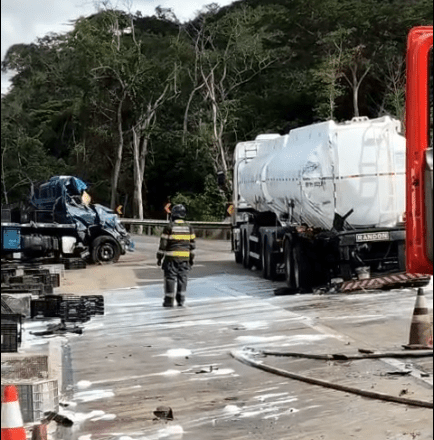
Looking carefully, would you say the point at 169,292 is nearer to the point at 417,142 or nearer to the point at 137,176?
the point at 137,176

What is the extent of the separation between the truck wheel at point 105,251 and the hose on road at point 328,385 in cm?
1011

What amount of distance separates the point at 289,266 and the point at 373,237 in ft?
7.91

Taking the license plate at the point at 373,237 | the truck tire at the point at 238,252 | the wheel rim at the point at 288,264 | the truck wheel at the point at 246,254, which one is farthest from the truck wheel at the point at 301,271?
the truck tire at the point at 238,252

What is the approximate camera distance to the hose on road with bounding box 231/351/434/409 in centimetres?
749

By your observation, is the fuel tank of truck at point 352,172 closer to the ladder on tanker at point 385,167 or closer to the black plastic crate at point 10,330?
the ladder on tanker at point 385,167

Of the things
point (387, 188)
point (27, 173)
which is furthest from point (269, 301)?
point (27, 173)

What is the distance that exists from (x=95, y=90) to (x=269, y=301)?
9106 mm

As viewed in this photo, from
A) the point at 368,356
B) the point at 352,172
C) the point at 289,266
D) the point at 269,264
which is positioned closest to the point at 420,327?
the point at 368,356

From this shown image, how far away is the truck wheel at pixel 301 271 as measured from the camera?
16489 millimetres

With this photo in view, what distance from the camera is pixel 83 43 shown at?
534cm

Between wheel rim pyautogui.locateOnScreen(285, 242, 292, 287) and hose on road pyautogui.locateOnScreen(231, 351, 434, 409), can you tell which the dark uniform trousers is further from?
hose on road pyautogui.locateOnScreen(231, 351, 434, 409)

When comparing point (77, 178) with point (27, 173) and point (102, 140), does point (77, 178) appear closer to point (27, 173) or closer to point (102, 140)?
point (102, 140)

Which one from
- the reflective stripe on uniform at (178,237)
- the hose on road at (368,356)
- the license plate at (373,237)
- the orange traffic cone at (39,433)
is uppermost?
the reflective stripe on uniform at (178,237)

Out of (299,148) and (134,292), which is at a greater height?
(299,148)
